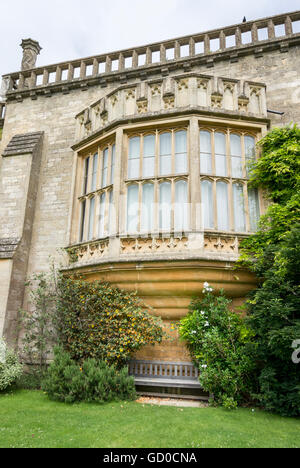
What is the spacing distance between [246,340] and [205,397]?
61.9 inches

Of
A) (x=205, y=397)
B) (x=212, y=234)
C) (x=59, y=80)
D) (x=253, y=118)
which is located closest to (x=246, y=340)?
(x=205, y=397)

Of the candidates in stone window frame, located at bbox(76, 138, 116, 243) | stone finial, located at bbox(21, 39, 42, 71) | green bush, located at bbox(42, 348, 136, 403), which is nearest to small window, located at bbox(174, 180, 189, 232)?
stone window frame, located at bbox(76, 138, 116, 243)

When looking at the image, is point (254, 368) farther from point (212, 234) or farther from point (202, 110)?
point (202, 110)

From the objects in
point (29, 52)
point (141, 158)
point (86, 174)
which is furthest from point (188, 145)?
point (29, 52)

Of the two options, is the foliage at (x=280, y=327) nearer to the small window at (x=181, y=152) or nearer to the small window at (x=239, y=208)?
the small window at (x=239, y=208)

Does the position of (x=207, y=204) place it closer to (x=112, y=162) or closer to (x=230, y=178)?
(x=230, y=178)

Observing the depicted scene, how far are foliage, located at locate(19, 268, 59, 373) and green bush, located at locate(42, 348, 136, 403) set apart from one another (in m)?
1.92

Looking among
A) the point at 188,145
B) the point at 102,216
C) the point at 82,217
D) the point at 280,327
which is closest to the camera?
the point at 280,327

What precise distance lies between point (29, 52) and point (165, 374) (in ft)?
42.7

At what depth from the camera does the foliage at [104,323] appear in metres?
7.31

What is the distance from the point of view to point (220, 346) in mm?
6867

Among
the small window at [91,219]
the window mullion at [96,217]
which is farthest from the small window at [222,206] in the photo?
the small window at [91,219]

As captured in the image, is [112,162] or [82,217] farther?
[82,217]

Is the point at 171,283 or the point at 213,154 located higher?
the point at 213,154
